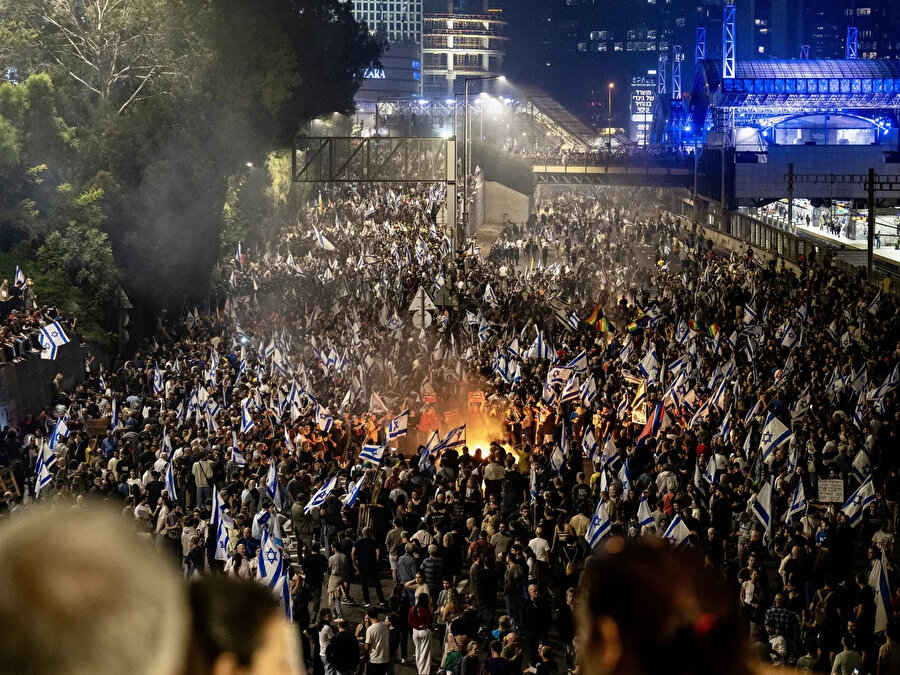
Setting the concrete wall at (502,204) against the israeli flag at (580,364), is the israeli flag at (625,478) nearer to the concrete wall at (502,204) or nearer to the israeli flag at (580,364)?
the israeli flag at (580,364)

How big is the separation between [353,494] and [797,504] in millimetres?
5215

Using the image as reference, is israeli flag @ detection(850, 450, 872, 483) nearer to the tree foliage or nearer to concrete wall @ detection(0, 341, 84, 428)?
concrete wall @ detection(0, 341, 84, 428)

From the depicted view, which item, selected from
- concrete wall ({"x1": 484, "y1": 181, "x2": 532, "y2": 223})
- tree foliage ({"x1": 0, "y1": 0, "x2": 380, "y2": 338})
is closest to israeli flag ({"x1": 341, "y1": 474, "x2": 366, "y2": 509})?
tree foliage ({"x1": 0, "y1": 0, "x2": 380, "y2": 338})

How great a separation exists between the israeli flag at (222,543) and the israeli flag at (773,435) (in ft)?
23.4

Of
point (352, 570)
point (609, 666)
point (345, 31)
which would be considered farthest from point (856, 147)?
point (609, 666)

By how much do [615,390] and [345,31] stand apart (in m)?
41.7

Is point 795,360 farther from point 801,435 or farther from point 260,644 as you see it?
point 260,644

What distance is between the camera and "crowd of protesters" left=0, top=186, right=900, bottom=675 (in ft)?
40.5

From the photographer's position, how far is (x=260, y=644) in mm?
1981

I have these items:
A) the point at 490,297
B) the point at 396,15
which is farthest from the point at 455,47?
the point at 490,297

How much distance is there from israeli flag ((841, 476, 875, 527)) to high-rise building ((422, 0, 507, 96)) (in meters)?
168

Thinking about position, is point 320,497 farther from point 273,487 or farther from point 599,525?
point 599,525

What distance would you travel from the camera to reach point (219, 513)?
14742 mm

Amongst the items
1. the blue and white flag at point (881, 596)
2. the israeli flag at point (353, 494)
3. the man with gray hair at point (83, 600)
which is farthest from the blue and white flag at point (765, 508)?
the man with gray hair at point (83, 600)
